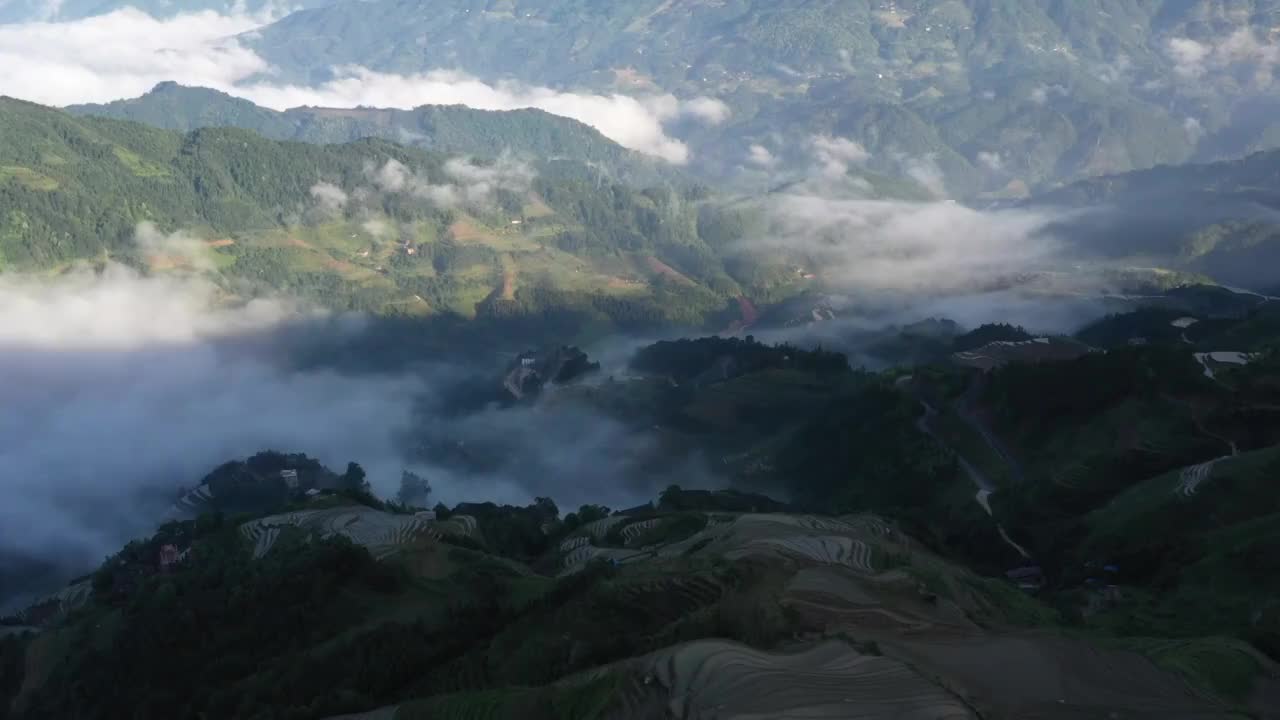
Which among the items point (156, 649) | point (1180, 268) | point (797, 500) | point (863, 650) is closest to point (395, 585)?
point (156, 649)

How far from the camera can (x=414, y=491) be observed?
85.2 metres

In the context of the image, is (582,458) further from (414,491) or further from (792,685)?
(792,685)

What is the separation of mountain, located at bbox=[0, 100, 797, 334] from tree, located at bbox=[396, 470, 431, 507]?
62.1 m

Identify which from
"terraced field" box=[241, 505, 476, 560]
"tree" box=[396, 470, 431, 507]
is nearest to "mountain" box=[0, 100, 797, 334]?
"tree" box=[396, 470, 431, 507]

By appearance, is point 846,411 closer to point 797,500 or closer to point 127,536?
point 797,500

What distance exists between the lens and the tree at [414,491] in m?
84.1

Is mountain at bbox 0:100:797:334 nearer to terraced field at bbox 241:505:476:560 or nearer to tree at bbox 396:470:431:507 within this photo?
tree at bbox 396:470:431:507

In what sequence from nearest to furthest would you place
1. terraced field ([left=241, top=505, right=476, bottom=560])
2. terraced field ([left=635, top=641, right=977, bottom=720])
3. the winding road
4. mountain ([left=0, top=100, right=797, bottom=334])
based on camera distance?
1. terraced field ([left=635, top=641, right=977, bottom=720])
2. terraced field ([left=241, top=505, right=476, bottom=560])
3. the winding road
4. mountain ([left=0, top=100, right=797, bottom=334])

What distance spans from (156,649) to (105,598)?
39.7 ft

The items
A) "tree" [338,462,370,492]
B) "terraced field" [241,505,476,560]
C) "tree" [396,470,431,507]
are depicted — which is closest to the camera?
"terraced field" [241,505,476,560]

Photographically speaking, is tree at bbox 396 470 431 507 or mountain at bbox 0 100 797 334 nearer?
tree at bbox 396 470 431 507

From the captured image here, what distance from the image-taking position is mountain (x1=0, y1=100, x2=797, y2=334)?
146 metres

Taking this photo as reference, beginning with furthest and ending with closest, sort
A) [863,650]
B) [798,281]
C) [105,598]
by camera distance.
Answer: [798,281] < [105,598] < [863,650]

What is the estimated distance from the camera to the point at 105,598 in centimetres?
4931
